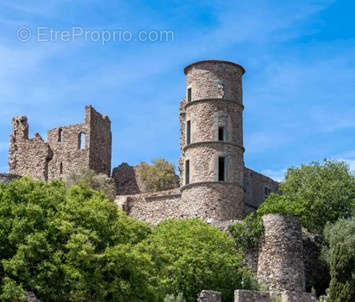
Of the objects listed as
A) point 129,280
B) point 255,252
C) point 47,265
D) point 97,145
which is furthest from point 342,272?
point 97,145

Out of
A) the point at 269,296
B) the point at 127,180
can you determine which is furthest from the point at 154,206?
the point at 269,296

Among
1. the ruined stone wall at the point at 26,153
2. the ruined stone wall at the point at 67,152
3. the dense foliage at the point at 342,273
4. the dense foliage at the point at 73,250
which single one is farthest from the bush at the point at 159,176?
the dense foliage at the point at 73,250

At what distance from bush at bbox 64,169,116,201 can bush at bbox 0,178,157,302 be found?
21.0 metres

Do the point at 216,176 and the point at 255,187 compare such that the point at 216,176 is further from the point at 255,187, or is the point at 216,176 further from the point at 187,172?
the point at 255,187

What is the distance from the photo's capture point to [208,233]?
4600 centimetres

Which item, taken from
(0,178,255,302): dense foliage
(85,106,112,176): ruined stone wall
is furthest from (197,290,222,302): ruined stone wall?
(85,106,112,176): ruined stone wall

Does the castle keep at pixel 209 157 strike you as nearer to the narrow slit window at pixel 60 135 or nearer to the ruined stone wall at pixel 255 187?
the ruined stone wall at pixel 255 187

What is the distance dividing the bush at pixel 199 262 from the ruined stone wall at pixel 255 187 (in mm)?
12483

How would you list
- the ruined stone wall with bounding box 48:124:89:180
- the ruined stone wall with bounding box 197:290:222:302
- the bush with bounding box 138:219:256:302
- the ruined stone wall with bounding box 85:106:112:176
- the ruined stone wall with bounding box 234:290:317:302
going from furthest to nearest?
1. the ruined stone wall with bounding box 85:106:112:176
2. the ruined stone wall with bounding box 48:124:89:180
3. the bush with bounding box 138:219:256:302
4. the ruined stone wall with bounding box 234:290:317:302
5. the ruined stone wall with bounding box 197:290:222:302

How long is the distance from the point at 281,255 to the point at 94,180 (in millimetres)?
16989

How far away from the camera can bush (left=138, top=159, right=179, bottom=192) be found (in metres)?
64.7

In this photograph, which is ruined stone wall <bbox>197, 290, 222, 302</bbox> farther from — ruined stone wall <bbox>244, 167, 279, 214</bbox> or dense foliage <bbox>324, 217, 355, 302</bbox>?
ruined stone wall <bbox>244, 167, 279, 214</bbox>

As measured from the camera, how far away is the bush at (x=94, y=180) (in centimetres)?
5919

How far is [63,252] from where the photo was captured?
3512 centimetres
